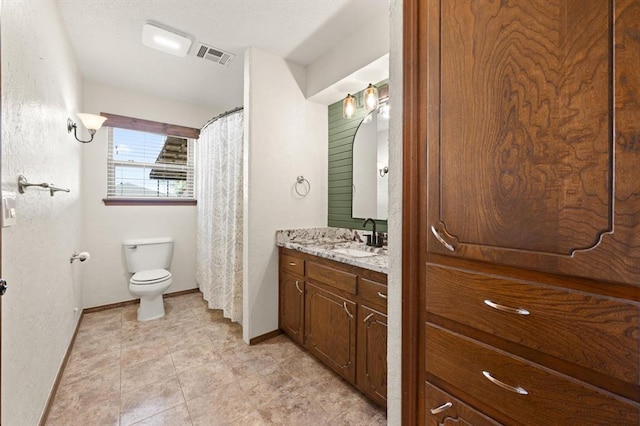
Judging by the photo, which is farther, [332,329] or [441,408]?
[332,329]

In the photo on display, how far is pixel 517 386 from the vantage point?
0.71 meters

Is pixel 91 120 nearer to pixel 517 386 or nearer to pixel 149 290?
pixel 149 290

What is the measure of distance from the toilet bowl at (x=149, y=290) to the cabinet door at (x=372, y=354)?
7.11 feet

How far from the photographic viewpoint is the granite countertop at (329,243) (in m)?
1.92

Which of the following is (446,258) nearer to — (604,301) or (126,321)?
(604,301)

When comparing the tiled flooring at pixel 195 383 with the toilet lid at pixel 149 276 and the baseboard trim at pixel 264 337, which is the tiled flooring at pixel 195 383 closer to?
the baseboard trim at pixel 264 337

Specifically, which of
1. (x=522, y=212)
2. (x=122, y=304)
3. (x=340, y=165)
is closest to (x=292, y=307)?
(x=340, y=165)

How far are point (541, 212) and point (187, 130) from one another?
152 inches

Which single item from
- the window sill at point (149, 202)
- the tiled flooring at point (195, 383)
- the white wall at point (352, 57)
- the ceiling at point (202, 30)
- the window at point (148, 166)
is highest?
the ceiling at point (202, 30)

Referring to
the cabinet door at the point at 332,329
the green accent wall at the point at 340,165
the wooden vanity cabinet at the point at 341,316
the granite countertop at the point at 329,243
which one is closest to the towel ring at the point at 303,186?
the green accent wall at the point at 340,165

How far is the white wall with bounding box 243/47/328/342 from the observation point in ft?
7.68

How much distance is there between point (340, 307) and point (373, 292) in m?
0.35

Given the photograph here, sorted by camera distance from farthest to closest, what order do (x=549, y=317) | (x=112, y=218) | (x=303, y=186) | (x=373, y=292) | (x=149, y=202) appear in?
(x=149, y=202), (x=112, y=218), (x=303, y=186), (x=373, y=292), (x=549, y=317)

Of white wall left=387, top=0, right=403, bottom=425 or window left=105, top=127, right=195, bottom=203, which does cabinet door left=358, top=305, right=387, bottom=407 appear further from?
window left=105, top=127, right=195, bottom=203
